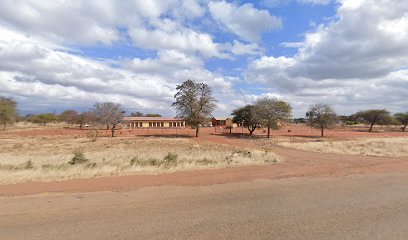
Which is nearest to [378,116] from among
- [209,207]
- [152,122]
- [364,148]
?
[364,148]

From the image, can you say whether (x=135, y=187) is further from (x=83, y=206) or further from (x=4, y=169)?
(x=4, y=169)

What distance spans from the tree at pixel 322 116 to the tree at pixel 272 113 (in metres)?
6.30

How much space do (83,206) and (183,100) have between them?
47.2 meters

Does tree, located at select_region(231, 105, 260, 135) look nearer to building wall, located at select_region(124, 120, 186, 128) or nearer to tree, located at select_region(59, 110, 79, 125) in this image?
building wall, located at select_region(124, 120, 186, 128)

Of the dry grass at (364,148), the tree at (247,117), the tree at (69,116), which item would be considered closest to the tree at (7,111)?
the tree at (69,116)

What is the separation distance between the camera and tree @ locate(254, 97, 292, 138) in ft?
184

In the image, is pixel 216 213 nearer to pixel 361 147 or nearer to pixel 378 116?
pixel 361 147

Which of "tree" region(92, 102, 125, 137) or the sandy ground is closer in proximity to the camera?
the sandy ground

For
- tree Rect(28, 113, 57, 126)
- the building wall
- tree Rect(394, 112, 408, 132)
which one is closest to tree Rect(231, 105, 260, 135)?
the building wall

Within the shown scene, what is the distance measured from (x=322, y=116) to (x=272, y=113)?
1065 centimetres

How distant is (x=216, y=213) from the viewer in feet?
28.7

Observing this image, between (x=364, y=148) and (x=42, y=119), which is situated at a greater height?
(x=42, y=119)

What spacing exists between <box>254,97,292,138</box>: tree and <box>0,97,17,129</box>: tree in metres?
49.4

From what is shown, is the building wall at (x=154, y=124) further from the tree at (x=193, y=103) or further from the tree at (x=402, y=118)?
the tree at (x=402, y=118)
